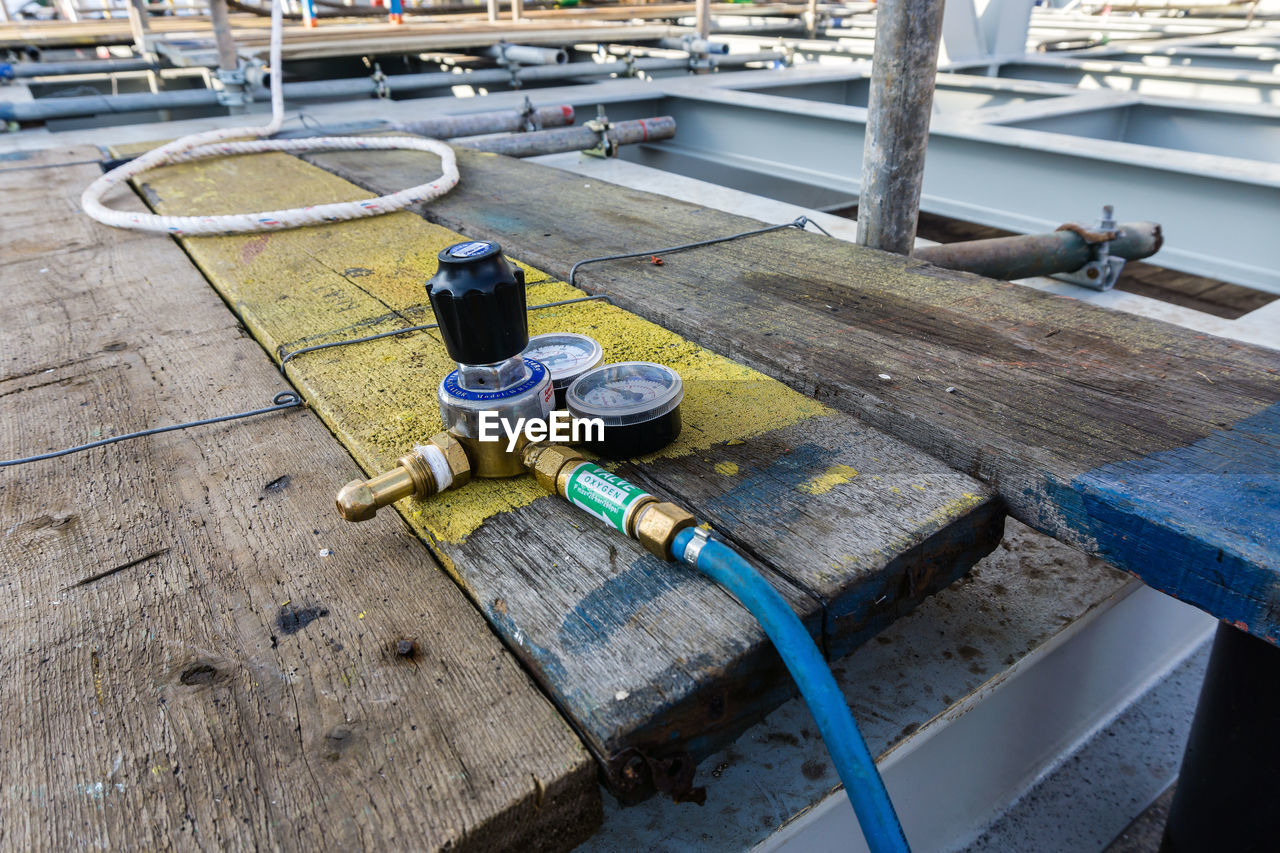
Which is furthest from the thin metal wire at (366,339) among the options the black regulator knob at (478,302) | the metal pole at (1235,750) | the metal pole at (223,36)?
the metal pole at (223,36)

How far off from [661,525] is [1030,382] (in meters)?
0.67

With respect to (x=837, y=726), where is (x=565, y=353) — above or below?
above

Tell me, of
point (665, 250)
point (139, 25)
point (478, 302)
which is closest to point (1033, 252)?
point (665, 250)

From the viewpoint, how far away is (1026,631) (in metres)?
1.27

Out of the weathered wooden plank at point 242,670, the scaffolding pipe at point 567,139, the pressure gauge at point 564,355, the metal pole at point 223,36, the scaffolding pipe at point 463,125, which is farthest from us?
the metal pole at point 223,36

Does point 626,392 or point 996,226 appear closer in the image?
point 626,392

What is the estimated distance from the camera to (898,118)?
5.57 feet

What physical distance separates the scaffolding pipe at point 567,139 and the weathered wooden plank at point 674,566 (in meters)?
2.20

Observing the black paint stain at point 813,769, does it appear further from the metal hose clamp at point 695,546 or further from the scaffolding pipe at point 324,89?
the scaffolding pipe at point 324,89

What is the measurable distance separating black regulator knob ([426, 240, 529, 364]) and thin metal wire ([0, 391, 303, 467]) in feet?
1.63

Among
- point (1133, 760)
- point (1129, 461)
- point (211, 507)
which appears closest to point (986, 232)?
point (1133, 760)

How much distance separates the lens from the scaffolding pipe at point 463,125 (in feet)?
11.6

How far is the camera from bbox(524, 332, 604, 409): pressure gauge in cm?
108

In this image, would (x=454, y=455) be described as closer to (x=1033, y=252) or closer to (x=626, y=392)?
(x=626, y=392)
